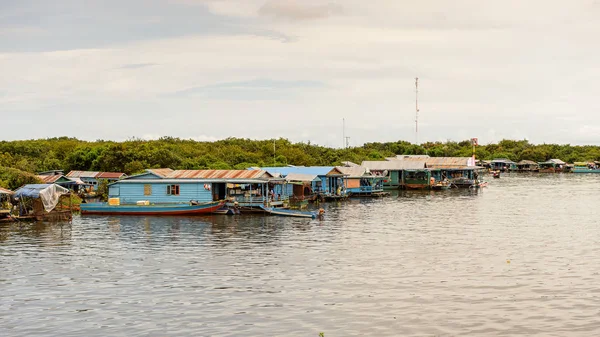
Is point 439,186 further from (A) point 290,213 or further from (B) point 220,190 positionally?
(A) point 290,213

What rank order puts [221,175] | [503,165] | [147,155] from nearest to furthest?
[221,175], [147,155], [503,165]

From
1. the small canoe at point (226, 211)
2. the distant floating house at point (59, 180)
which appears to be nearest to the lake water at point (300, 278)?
the small canoe at point (226, 211)

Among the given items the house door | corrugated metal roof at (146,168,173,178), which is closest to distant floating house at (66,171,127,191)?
corrugated metal roof at (146,168,173,178)

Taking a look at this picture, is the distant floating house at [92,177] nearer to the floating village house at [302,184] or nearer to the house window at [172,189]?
the floating village house at [302,184]

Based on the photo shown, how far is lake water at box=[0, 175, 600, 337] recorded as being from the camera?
1759cm

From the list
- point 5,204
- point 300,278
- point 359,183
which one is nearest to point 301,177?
point 359,183

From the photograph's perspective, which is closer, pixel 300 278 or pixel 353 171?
pixel 300 278

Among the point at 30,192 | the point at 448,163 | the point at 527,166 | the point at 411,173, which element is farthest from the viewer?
the point at 527,166

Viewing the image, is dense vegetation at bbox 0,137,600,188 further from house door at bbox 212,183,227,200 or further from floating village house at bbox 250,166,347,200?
house door at bbox 212,183,227,200

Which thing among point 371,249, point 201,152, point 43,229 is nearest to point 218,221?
point 43,229

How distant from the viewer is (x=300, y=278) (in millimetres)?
23125

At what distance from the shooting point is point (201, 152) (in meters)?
90.3

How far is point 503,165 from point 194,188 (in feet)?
345

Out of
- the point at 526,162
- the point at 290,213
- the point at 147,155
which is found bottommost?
the point at 290,213
